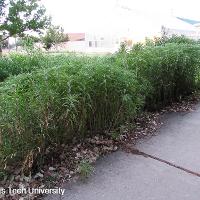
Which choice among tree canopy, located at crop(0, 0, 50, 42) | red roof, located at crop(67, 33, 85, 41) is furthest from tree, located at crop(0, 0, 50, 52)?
red roof, located at crop(67, 33, 85, 41)

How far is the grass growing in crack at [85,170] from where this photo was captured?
3.75 m

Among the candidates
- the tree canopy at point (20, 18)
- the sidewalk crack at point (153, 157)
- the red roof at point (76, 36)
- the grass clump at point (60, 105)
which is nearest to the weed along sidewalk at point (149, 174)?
the sidewalk crack at point (153, 157)

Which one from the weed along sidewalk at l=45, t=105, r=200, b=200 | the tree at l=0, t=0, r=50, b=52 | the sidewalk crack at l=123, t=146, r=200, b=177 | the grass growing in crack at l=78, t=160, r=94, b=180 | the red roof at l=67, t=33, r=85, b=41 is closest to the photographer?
the weed along sidewalk at l=45, t=105, r=200, b=200

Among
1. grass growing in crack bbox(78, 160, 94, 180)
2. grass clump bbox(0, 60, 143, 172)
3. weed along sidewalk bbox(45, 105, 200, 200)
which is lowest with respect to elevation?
weed along sidewalk bbox(45, 105, 200, 200)

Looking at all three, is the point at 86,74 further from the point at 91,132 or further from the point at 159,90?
the point at 159,90

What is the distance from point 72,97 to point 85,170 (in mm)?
829

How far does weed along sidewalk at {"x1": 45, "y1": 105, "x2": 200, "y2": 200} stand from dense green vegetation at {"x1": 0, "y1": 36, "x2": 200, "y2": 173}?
0.53 metres

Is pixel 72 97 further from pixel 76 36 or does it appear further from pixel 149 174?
pixel 76 36

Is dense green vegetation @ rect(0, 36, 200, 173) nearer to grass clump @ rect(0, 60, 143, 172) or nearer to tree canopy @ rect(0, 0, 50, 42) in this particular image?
grass clump @ rect(0, 60, 143, 172)

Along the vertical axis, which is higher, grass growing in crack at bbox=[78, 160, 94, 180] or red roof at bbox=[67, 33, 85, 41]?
red roof at bbox=[67, 33, 85, 41]

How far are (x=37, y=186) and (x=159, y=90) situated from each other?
3.37 m

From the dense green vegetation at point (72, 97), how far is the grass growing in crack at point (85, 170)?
1.34ft

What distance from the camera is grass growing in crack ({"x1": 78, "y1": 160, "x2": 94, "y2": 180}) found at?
3745mm

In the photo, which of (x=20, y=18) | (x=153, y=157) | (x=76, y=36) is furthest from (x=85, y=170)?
(x=76, y=36)
